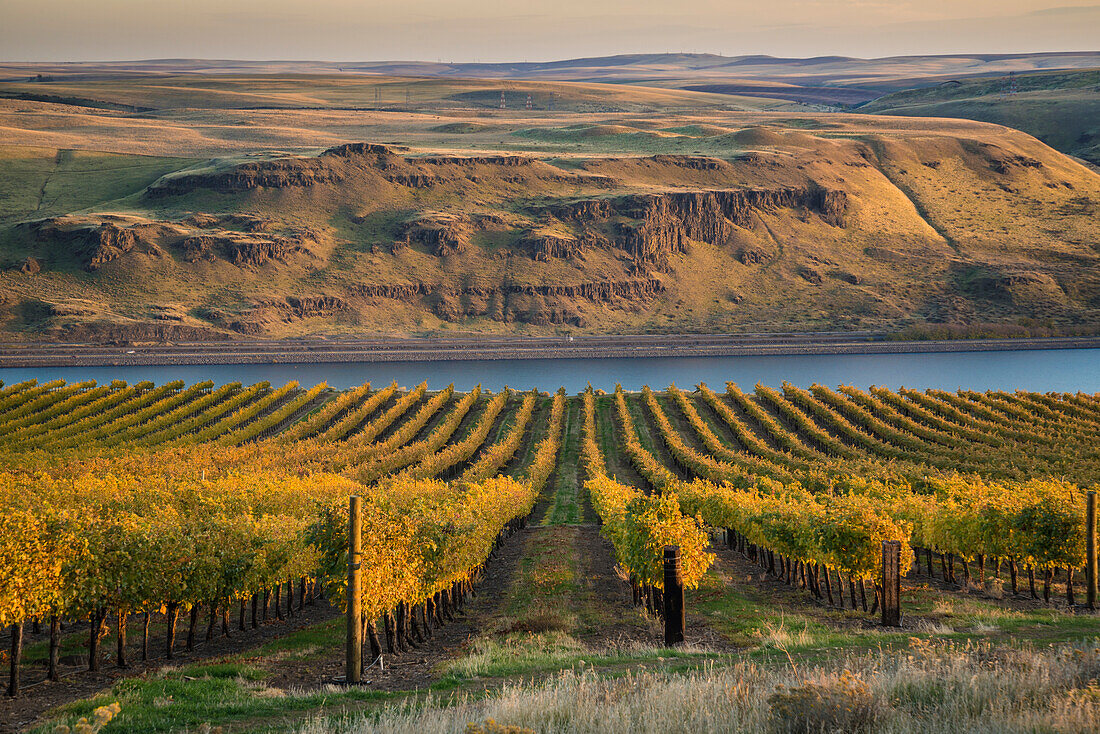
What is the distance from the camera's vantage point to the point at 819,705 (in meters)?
13.3

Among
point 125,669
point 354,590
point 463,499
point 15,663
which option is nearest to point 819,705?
point 354,590

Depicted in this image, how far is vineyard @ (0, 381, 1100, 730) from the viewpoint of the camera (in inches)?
965

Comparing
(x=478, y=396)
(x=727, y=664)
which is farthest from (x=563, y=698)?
(x=478, y=396)

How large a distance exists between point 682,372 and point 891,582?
109 meters

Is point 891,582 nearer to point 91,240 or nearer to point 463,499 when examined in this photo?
point 463,499

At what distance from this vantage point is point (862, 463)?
58.8 m

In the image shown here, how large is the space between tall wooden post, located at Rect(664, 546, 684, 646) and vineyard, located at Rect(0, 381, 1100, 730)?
3.91 m

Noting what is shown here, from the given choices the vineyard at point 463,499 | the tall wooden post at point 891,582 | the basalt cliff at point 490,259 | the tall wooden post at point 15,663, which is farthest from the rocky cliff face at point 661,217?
the tall wooden post at point 15,663

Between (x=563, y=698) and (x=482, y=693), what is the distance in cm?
352

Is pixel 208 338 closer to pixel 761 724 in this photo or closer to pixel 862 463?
pixel 862 463

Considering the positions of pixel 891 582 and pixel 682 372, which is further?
pixel 682 372

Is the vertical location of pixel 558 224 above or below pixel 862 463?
above

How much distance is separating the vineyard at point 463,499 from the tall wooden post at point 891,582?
231mm

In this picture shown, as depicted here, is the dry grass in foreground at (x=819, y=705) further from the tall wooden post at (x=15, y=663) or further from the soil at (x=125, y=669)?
the tall wooden post at (x=15, y=663)
